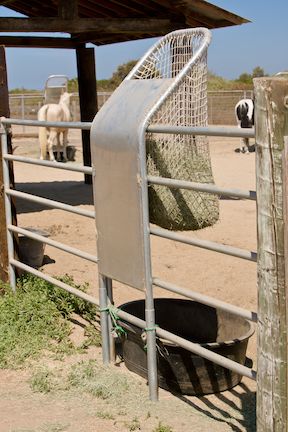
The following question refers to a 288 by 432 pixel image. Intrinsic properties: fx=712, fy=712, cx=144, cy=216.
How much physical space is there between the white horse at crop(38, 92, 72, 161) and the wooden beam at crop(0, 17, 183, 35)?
697 centimetres

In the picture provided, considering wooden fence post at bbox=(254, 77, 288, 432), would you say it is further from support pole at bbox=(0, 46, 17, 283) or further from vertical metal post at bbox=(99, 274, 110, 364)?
support pole at bbox=(0, 46, 17, 283)

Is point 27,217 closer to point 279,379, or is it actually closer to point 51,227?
point 51,227

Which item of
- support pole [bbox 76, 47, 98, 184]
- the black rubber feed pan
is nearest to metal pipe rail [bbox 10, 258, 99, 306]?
the black rubber feed pan

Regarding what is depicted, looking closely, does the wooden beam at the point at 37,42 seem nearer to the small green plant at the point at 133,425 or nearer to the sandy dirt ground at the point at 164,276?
the sandy dirt ground at the point at 164,276

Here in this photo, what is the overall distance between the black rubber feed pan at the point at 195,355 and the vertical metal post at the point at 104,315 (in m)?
0.11

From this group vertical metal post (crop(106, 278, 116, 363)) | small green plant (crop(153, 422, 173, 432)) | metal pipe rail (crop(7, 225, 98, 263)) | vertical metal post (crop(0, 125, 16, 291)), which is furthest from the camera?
vertical metal post (crop(0, 125, 16, 291))

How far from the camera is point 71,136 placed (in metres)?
23.8

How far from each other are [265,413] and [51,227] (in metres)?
5.74

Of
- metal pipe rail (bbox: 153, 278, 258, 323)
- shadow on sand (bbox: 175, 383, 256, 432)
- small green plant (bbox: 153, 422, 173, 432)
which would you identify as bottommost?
shadow on sand (bbox: 175, 383, 256, 432)

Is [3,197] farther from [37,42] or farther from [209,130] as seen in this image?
[37,42]

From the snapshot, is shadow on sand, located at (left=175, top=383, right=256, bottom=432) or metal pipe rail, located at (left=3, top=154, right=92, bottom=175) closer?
shadow on sand, located at (left=175, top=383, right=256, bottom=432)

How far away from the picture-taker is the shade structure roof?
8938mm

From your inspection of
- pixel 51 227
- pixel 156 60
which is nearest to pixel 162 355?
pixel 156 60

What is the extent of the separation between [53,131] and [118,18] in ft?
24.2
